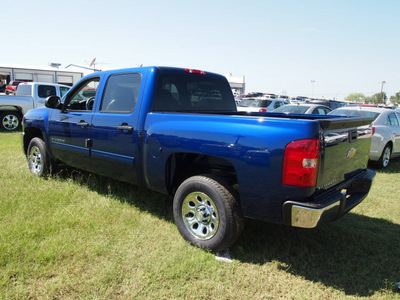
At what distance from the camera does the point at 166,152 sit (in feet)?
11.1

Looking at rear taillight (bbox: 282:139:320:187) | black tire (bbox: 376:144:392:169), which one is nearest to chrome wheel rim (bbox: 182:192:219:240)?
rear taillight (bbox: 282:139:320:187)

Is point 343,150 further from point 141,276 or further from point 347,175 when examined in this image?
point 141,276

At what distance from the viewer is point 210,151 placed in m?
3.01

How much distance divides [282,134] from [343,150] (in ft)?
2.81

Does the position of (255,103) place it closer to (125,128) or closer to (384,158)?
(384,158)

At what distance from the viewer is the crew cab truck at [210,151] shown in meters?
2.63

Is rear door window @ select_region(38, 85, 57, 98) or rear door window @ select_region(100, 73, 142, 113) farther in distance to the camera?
rear door window @ select_region(38, 85, 57, 98)

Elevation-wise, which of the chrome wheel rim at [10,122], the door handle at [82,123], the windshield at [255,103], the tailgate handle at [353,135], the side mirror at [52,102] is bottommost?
the chrome wheel rim at [10,122]

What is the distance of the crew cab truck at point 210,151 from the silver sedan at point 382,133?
13.4ft

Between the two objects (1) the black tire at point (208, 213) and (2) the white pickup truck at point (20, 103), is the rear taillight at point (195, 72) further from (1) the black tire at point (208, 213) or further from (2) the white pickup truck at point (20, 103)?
(2) the white pickup truck at point (20, 103)

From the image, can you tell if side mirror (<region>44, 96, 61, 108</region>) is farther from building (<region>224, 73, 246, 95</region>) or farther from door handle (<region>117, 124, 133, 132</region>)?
building (<region>224, 73, 246, 95</region>)

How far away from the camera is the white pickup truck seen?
11500mm

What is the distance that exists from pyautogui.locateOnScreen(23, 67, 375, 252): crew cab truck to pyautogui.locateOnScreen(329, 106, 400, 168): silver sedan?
4.08 meters

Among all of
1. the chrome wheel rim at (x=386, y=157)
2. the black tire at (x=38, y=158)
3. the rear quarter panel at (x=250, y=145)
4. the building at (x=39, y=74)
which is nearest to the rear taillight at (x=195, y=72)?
the rear quarter panel at (x=250, y=145)
